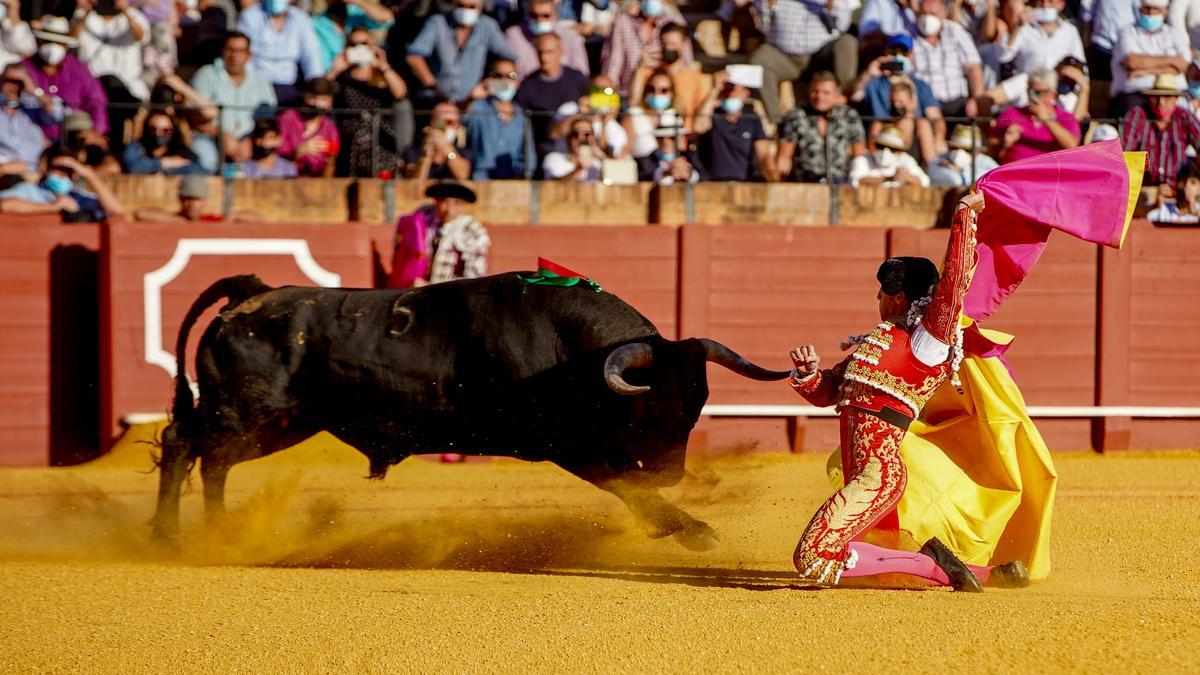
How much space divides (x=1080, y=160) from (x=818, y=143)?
4.76 m

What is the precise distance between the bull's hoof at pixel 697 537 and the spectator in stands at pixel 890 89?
4.79 meters

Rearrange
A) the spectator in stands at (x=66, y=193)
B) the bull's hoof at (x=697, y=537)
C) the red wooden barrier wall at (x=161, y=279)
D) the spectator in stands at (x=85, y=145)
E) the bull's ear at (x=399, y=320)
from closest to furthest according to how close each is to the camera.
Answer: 1. the bull's hoof at (x=697, y=537)
2. the bull's ear at (x=399, y=320)
3. the red wooden barrier wall at (x=161, y=279)
4. the spectator in stands at (x=66, y=193)
5. the spectator in stands at (x=85, y=145)

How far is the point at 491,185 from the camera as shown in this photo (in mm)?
8781

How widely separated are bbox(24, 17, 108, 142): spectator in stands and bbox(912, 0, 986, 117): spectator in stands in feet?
16.4

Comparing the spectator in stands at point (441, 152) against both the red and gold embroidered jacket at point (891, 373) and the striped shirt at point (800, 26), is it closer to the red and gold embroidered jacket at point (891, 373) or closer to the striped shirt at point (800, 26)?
the striped shirt at point (800, 26)

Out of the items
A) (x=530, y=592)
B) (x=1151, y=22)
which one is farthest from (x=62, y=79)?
(x=1151, y=22)

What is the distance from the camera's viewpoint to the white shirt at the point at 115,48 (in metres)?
9.15

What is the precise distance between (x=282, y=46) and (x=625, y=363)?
17.3 ft

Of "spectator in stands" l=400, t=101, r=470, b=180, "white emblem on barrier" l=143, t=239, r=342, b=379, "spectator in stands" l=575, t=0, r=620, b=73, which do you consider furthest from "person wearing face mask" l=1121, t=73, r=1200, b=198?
"white emblem on barrier" l=143, t=239, r=342, b=379

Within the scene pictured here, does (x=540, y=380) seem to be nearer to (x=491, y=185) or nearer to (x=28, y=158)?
(x=491, y=185)

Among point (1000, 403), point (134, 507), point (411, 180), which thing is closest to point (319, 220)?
point (411, 180)

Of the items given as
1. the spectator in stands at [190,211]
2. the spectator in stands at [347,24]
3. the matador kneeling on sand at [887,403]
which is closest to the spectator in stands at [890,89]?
the spectator in stands at [347,24]

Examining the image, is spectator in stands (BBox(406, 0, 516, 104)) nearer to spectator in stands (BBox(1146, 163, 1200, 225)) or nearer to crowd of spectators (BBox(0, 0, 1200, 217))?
crowd of spectators (BBox(0, 0, 1200, 217))

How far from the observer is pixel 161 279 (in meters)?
8.17
